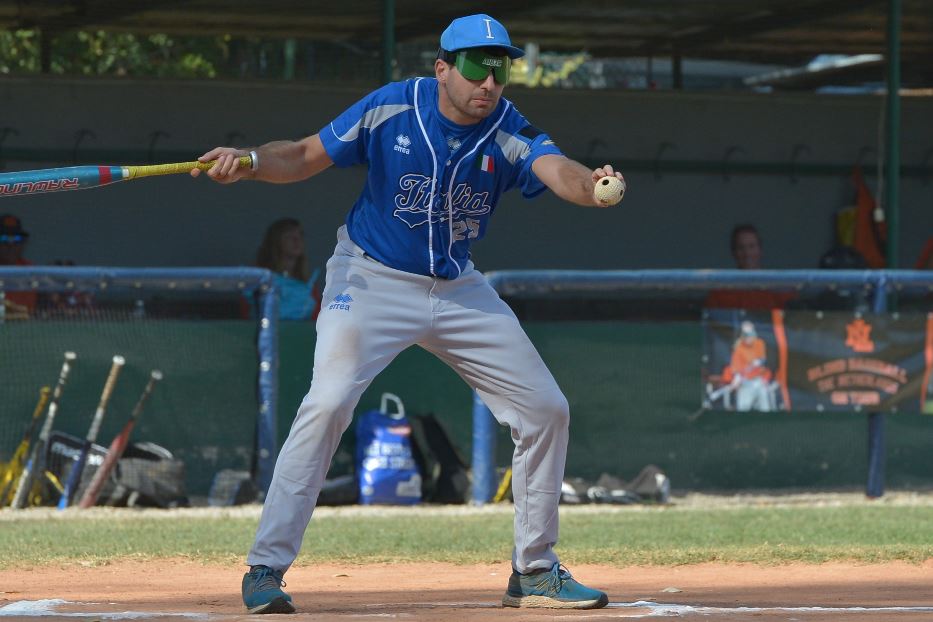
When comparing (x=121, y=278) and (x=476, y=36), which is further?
(x=121, y=278)

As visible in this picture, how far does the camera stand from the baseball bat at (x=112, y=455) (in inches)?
314

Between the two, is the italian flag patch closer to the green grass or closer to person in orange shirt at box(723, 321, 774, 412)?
the green grass

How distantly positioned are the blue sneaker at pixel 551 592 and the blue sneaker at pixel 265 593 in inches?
29.1

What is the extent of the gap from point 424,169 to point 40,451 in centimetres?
419

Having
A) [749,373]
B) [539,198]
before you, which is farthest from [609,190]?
[539,198]

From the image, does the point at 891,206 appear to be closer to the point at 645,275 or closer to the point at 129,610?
the point at 645,275

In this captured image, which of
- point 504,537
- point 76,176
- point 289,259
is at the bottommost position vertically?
point 504,537

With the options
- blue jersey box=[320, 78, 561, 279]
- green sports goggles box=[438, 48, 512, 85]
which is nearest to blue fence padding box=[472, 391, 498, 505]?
blue jersey box=[320, 78, 561, 279]

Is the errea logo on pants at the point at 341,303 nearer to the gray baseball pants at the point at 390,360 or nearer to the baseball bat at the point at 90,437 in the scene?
the gray baseball pants at the point at 390,360

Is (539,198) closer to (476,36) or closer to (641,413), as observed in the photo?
(641,413)

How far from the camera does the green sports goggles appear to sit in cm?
453

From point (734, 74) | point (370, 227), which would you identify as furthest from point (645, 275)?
point (734, 74)

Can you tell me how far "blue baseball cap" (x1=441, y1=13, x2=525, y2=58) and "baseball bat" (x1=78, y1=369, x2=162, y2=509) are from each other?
13.7 feet

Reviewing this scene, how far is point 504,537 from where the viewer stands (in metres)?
7.01
